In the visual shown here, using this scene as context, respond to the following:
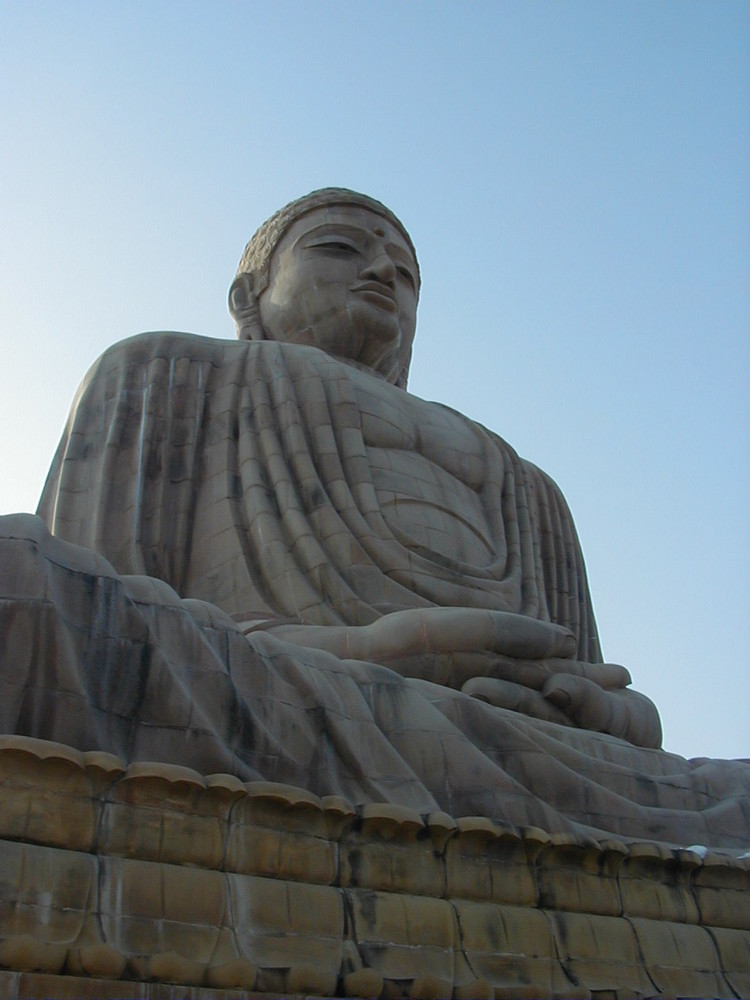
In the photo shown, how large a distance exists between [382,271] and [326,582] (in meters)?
3.57

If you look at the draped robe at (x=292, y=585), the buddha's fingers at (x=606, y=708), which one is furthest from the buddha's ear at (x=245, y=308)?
the buddha's fingers at (x=606, y=708)

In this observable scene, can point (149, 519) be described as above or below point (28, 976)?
above

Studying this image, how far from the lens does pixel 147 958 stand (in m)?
4.33

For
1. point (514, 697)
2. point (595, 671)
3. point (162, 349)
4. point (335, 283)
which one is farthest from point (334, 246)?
point (514, 697)

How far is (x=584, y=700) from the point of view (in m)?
7.77

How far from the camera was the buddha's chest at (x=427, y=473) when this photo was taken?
9500mm

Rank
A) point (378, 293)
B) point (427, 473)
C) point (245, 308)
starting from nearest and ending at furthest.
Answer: point (427, 473) < point (378, 293) < point (245, 308)

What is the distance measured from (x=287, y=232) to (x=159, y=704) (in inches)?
278

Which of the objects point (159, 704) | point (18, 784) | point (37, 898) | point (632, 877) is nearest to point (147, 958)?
point (37, 898)

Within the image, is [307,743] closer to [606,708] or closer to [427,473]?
[606,708]

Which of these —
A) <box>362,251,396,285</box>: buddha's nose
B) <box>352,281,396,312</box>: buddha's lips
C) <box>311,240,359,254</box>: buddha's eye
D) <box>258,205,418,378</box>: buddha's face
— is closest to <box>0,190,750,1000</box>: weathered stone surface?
<box>258,205,418,378</box>: buddha's face

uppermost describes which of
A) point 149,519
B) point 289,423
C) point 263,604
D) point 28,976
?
point 289,423

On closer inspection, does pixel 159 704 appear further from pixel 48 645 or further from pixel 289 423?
pixel 289 423

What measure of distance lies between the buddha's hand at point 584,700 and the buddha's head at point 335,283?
3.91 meters
